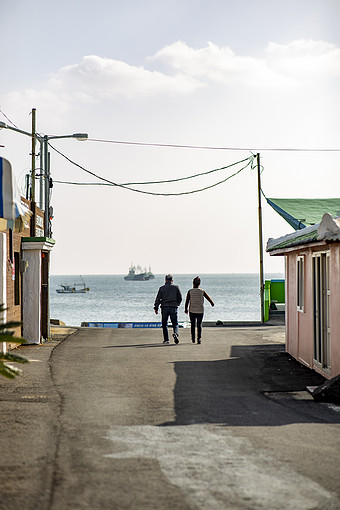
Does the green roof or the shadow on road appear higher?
the green roof

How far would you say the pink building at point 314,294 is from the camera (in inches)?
451

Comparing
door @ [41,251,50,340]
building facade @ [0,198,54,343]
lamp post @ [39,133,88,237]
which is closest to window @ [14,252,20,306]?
building facade @ [0,198,54,343]

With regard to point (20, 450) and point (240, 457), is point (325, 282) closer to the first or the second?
point (240, 457)

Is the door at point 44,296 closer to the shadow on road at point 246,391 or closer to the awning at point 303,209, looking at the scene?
the shadow on road at point 246,391

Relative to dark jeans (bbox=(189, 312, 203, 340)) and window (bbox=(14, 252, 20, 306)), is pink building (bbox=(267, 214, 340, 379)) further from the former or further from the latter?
window (bbox=(14, 252, 20, 306))

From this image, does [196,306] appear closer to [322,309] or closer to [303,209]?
[322,309]

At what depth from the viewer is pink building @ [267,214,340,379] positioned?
11.5 meters

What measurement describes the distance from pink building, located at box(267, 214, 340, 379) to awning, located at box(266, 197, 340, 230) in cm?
428

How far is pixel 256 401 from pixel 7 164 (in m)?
4.87

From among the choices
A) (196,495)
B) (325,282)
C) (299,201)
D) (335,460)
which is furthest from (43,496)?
(299,201)

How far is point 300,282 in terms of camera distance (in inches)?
608

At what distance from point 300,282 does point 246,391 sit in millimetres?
4863

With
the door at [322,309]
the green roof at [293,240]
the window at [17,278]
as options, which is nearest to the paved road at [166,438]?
the door at [322,309]

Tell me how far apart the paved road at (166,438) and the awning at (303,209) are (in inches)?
309
